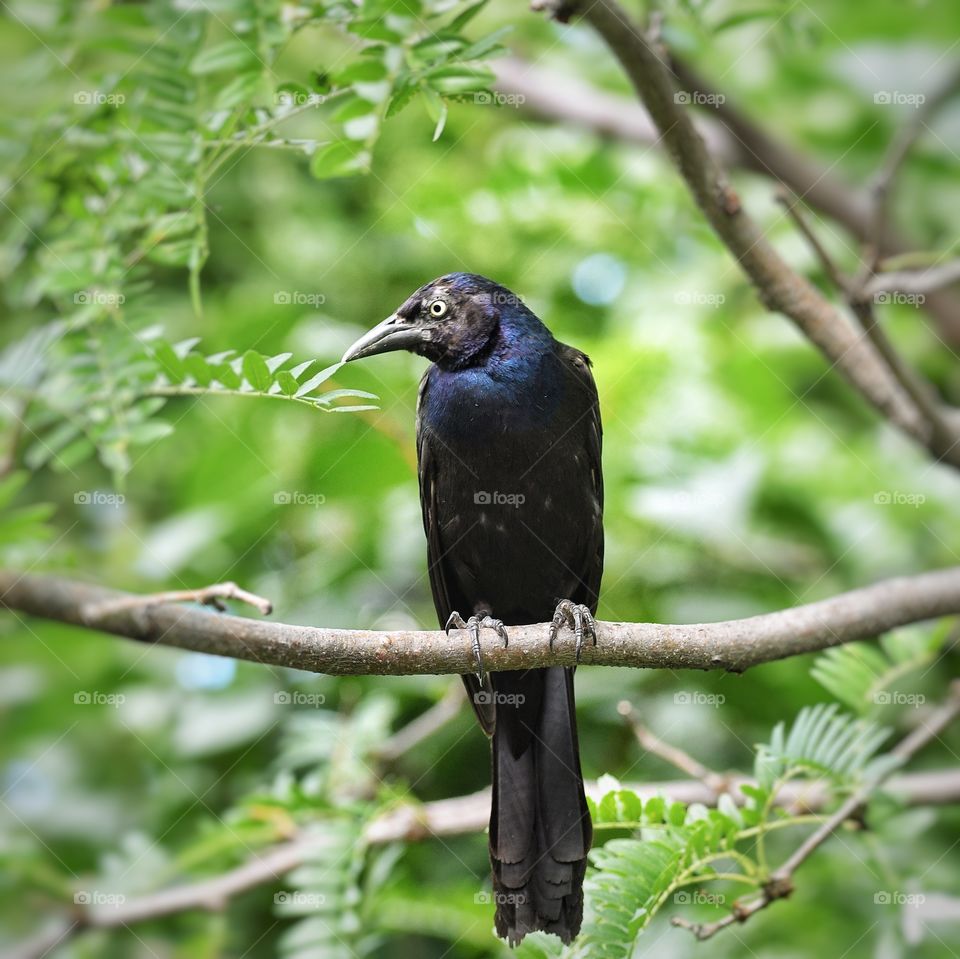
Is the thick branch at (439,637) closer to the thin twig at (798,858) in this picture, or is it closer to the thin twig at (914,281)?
the thin twig at (798,858)

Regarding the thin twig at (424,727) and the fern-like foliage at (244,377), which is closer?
the fern-like foliage at (244,377)

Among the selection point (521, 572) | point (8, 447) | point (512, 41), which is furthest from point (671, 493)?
point (512, 41)

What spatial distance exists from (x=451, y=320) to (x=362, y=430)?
2.37 feet

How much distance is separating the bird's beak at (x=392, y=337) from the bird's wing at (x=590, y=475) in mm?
429

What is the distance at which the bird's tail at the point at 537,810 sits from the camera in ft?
8.81

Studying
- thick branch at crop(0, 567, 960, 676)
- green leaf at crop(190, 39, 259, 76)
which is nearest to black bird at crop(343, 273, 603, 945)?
thick branch at crop(0, 567, 960, 676)

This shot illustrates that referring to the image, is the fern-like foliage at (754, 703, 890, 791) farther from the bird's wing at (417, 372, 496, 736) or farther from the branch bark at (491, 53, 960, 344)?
the branch bark at (491, 53, 960, 344)

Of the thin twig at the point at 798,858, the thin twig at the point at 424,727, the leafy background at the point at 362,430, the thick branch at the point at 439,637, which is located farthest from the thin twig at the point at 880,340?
the thin twig at the point at 424,727

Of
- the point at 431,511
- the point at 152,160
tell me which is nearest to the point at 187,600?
the point at 431,511

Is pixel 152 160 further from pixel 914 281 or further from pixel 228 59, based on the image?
pixel 914 281

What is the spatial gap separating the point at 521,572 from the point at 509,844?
0.75 meters

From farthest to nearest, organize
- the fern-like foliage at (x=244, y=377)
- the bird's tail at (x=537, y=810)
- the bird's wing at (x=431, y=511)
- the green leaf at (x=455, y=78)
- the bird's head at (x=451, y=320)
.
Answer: the bird's wing at (x=431, y=511) → the bird's head at (x=451, y=320) → the bird's tail at (x=537, y=810) → the green leaf at (x=455, y=78) → the fern-like foliage at (x=244, y=377)

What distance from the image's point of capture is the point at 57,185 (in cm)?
315

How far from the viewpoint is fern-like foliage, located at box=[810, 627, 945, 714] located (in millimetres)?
2760
